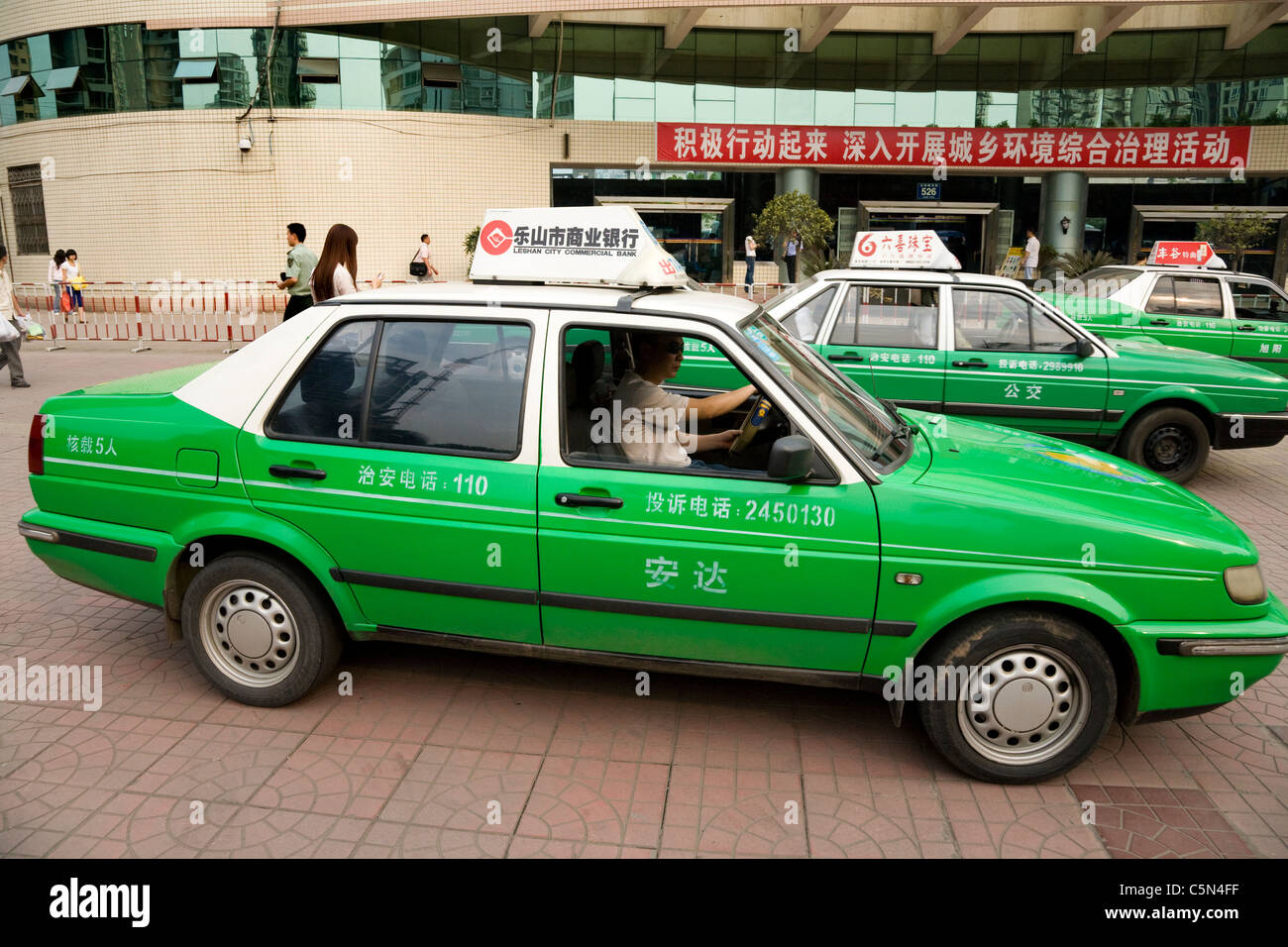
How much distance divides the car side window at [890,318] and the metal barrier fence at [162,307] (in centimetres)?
1448

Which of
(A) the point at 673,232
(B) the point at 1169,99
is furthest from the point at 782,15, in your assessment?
(B) the point at 1169,99

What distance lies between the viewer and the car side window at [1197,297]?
10.6 meters

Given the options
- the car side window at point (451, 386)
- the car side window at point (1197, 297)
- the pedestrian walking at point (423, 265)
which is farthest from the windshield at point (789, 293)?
the pedestrian walking at point (423, 265)

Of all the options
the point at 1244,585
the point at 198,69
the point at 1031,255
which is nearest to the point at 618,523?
the point at 1244,585

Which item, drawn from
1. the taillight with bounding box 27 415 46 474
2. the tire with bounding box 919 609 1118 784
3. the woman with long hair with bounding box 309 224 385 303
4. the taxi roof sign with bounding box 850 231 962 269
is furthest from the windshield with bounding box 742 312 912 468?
the woman with long hair with bounding box 309 224 385 303

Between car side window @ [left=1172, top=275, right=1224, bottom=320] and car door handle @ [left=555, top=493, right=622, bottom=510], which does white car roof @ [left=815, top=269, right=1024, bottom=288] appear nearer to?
car side window @ [left=1172, top=275, right=1224, bottom=320]

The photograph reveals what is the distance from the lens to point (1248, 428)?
7.58 metres

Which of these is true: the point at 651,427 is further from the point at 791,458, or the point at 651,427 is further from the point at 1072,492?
the point at 1072,492

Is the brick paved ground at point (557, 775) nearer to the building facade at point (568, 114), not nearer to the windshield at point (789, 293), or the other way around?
the windshield at point (789, 293)

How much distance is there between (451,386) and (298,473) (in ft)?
2.24

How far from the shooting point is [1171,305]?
10.6m

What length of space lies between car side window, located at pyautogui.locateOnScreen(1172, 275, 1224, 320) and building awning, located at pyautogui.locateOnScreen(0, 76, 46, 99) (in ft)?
85.2

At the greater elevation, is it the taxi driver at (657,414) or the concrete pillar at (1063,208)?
the concrete pillar at (1063,208)
